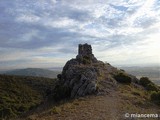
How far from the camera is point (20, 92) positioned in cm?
11556

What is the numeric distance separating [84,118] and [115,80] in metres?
19.5

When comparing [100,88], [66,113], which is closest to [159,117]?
[66,113]

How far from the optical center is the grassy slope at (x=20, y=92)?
3759 inches

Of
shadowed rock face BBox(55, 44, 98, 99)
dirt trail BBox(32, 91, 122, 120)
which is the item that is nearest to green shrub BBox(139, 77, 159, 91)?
shadowed rock face BBox(55, 44, 98, 99)

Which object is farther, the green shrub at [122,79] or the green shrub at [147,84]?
the green shrub at [147,84]

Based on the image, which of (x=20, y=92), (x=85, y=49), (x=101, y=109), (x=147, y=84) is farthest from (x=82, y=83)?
(x=20, y=92)

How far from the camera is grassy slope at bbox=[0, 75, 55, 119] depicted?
95.5m

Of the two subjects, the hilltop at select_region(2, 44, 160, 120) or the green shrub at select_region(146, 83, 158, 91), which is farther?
the green shrub at select_region(146, 83, 158, 91)

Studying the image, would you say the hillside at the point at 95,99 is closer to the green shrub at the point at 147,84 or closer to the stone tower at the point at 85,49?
the green shrub at the point at 147,84

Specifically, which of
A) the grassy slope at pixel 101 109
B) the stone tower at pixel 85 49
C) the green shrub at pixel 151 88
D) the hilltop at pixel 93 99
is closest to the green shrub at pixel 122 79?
the hilltop at pixel 93 99

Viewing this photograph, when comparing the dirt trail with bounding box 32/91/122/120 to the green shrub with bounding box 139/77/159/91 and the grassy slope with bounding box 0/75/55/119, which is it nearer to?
the green shrub with bounding box 139/77/159/91

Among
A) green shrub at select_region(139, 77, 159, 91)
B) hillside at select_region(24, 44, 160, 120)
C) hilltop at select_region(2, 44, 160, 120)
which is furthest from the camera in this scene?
green shrub at select_region(139, 77, 159, 91)

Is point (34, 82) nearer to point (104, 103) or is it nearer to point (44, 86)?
point (44, 86)

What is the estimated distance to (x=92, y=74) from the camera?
36438 millimetres
